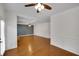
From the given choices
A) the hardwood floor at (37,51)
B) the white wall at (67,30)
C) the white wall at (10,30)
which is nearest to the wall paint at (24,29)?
the hardwood floor at (37,51)

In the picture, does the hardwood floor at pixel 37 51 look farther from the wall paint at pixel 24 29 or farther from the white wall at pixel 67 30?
the wall paint at pixel 24 29

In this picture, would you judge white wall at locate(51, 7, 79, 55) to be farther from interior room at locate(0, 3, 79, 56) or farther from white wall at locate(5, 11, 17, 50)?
white wall at locate(5, 11, 17, 50)

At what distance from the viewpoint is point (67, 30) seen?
355cm

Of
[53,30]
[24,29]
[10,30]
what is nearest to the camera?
[10,30]

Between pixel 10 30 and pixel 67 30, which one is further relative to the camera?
pixel 10 30

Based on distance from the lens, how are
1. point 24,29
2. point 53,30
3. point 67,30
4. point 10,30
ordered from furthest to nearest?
1. point 24,29
2. point 53,30
3. point 10,30
4. point 67,30

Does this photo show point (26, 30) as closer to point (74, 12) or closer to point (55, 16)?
point (55, 16)

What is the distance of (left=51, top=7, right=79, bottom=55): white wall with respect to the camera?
10.3ft

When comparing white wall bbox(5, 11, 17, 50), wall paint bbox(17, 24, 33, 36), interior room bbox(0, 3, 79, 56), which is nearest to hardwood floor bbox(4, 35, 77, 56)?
interior room bbox(0, 3, 79, 56)

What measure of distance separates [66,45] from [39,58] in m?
3.24

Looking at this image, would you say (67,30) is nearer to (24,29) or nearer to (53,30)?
(53,30)

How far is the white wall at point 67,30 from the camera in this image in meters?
3.14

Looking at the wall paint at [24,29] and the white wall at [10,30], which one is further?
Answer: the wall paint at [24,29]

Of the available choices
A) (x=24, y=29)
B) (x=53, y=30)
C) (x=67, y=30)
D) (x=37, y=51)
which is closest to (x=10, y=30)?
(x=37, y=51)
